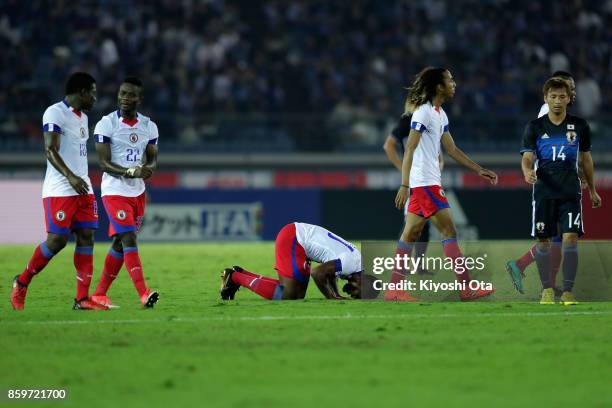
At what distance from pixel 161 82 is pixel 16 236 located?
5.85 metres

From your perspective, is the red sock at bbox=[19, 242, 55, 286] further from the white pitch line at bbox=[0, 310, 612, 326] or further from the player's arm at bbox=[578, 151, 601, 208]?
the player's arm at bbox=[578, 151, 601, 208]

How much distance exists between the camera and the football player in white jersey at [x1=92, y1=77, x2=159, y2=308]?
10.3m

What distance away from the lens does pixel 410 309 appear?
33.7ft

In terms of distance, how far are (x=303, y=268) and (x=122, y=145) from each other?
82.2 inches

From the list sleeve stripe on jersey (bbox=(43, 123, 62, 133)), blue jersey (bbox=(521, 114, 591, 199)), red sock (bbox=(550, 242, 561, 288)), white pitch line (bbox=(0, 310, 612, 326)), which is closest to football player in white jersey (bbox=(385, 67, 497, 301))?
blue jersey (bbox=(521, 114, 591, 199))

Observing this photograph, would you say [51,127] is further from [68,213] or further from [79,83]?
[68,213]

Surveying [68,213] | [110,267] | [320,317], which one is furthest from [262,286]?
[68,213]

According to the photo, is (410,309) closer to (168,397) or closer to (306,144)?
(168,397)

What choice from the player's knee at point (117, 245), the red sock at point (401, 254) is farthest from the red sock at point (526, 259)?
the player's knee at point (117, 245)

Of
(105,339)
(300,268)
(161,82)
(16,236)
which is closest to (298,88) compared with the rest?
(161,82)

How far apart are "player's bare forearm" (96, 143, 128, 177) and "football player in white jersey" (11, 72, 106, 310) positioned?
152 millimetres

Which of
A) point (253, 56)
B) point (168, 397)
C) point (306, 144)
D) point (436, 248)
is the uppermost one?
point (253, 56)

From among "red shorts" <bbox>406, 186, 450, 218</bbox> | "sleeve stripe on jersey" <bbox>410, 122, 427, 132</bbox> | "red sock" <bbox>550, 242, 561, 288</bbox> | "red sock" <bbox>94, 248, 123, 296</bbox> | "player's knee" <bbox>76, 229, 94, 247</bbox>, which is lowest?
"red sock" <bbox>94, 248, 123, 296</bbox>

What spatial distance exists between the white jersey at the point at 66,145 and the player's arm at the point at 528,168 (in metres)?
3.73
